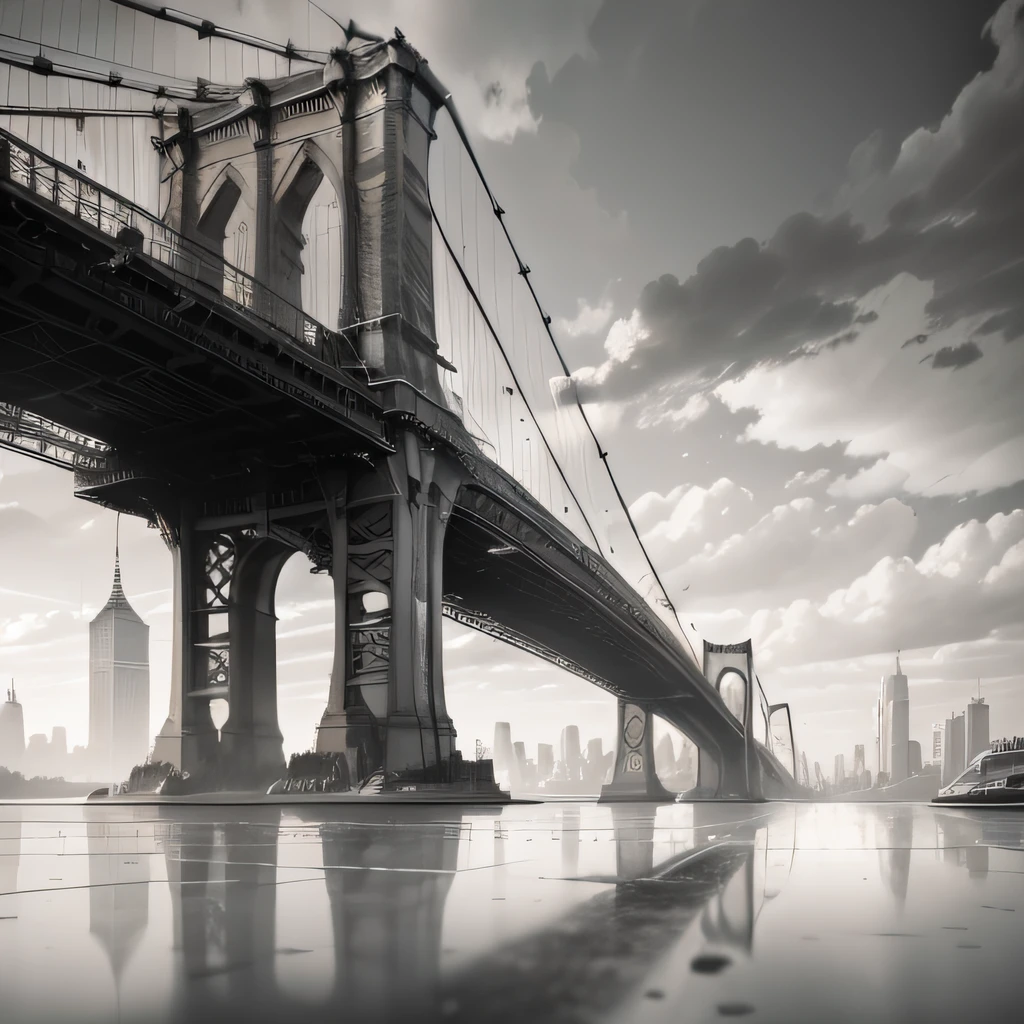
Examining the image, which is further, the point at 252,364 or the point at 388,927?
the point at 252,364

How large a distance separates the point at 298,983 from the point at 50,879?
8.74 ft

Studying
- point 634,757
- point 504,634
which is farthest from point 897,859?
point 634,757

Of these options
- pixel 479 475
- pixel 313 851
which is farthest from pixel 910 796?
pixel 313 851

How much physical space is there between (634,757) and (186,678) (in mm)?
56272

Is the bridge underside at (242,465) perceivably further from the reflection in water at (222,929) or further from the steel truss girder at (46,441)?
the reflection in water at (222,929)

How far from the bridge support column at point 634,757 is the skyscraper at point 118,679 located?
124 ft

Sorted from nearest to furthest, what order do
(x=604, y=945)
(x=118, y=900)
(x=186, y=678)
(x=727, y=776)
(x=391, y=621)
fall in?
(x=604, y=945), (x=118, y=900), (x=391, y=621), (x=186, y=678), (x=727, y=776)

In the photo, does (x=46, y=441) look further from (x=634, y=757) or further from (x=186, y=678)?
(x=634, y=757)

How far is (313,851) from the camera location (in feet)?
18.0

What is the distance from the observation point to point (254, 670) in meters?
26.5

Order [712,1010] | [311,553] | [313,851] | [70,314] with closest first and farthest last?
1. [712,1010]
2. [313,851]
3. [70,314]
4. [311,553]

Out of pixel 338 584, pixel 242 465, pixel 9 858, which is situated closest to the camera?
pixel 9 858

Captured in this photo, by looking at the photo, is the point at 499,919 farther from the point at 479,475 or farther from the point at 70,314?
the point at 479,475

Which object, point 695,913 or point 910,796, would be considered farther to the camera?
point 910,796
